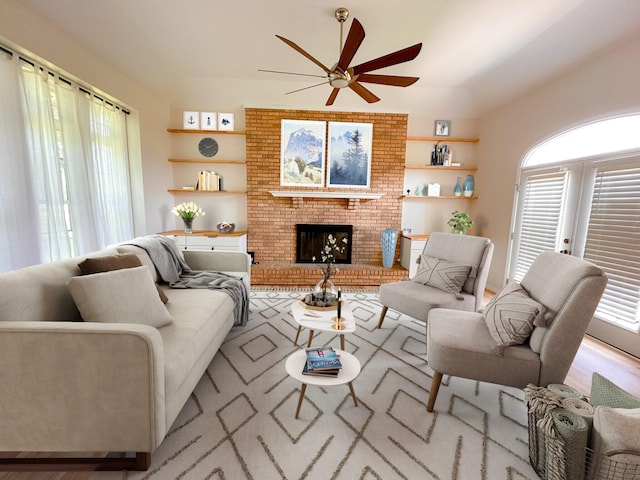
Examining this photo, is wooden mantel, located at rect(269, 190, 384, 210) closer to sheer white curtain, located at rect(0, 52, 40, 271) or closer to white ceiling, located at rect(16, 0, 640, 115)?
white ceiling, located at rect(16, 0, 640, 115)

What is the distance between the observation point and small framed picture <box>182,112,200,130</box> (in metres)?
4.26

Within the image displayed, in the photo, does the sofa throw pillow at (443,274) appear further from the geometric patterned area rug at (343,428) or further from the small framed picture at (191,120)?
the small framed picture at (191,120)

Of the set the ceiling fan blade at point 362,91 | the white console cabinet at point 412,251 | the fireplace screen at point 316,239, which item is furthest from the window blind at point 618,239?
the fireplace screen at point 316,239

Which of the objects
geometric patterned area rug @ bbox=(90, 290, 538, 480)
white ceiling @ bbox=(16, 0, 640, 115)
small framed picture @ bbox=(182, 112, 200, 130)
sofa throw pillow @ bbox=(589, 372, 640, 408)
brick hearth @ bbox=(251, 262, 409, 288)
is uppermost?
white ceiling @ bbox=(16, 0, 640, 115)

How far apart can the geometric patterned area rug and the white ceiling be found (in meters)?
3.05

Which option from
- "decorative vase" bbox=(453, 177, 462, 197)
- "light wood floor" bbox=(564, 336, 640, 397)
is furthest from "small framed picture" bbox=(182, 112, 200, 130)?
"light wood floor" bbox=(564, 336, 640, 397)

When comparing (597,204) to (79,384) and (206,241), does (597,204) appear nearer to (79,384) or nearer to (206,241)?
(79,384)

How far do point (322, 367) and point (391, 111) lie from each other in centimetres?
417

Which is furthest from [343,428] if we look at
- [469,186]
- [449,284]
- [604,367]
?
[469,186]

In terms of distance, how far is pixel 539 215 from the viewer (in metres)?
3.26

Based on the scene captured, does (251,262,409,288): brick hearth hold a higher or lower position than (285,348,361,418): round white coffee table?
lower

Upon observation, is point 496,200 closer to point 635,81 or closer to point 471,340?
point 635,81

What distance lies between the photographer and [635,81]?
231 cm

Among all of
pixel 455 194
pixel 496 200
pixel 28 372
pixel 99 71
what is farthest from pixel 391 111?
pixel 28 372
